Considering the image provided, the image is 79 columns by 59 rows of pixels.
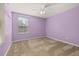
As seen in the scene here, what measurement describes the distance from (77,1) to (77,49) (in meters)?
0.68

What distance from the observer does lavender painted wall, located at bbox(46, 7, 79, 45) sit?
1607mm

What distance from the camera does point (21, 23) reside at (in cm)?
165

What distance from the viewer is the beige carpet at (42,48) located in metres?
1.62

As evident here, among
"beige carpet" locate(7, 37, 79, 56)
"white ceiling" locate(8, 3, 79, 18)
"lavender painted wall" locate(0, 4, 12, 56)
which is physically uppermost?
"white ceiling" locate(8, 3, 79, 18)

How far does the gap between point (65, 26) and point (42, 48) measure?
464 millimetres

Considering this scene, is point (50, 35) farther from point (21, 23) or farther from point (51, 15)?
point (21, 23)

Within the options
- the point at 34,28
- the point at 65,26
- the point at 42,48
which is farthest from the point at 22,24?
the point at 65,26

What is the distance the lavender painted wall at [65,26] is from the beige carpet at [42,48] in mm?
98

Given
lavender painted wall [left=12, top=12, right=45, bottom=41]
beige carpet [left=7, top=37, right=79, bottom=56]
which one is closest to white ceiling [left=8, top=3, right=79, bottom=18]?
lavender painted wall [left=12, top=12, right=45, bottom=41]

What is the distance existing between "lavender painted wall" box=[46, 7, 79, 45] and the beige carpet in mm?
98

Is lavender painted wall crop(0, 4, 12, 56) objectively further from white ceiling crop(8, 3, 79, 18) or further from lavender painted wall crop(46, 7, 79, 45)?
lavender painted wall crop(46, 7, 79, 45)

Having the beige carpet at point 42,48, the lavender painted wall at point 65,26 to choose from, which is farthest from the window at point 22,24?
the lavender painted wall at point 65,26

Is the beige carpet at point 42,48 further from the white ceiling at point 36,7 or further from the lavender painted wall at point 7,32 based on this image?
the white ceiling at point 36,7

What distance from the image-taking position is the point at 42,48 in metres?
1.66
